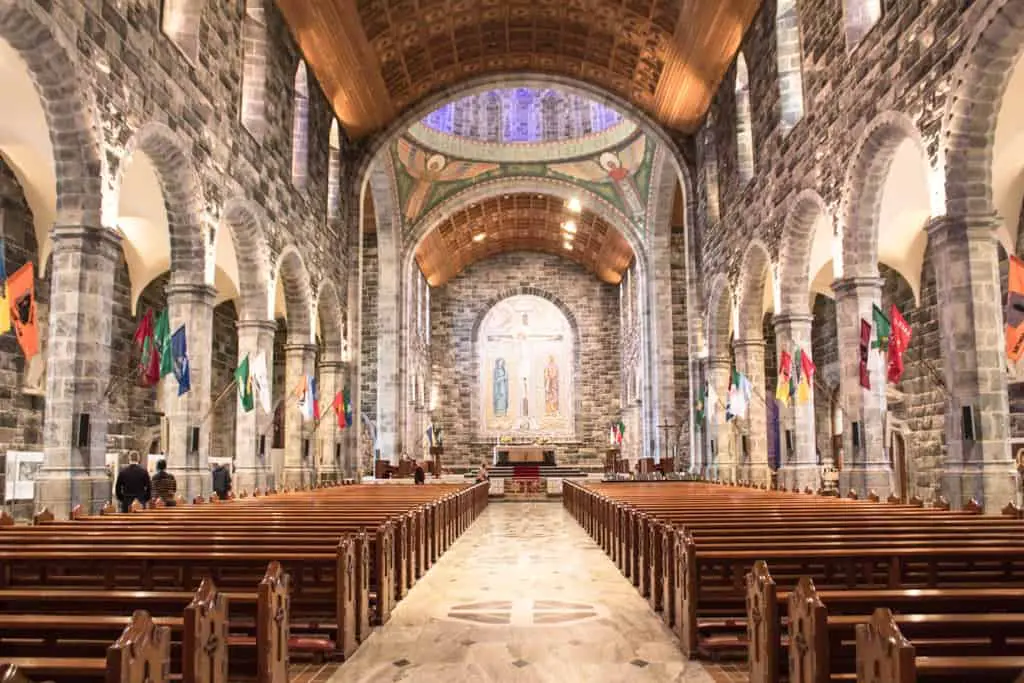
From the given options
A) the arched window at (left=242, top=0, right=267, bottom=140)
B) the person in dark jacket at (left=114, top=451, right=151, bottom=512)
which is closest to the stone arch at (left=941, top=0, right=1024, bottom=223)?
the person in dark jacket at (left=114, top=451, right=151, bottom=512)

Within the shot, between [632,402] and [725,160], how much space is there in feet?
53.0

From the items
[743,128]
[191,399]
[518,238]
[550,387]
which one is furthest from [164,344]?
[550,387]

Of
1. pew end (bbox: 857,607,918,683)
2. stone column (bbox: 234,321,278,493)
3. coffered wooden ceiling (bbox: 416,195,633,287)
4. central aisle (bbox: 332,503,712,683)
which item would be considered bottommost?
central aisle (bbox: 332,503,712,683)

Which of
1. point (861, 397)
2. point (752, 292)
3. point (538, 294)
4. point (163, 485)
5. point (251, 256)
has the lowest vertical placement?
point (163, 485)

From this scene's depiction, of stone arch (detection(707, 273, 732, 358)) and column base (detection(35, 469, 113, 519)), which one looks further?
stone arch (detection(707, 273, 732, 358))

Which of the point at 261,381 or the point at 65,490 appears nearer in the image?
the point at 65,490

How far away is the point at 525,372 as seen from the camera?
39625mm

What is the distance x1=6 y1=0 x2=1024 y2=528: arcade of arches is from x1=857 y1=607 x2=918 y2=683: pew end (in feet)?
23.4

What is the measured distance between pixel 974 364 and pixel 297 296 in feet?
44.9

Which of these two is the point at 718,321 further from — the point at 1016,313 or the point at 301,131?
the point at 1016,313

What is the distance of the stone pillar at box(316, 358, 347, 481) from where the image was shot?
20844 millimetres

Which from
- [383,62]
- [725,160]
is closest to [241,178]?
[383,62]

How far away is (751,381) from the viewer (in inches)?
736

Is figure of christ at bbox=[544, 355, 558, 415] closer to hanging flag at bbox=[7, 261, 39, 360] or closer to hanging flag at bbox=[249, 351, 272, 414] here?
hanging flag at bbox=[249, 351, 272, 414]
